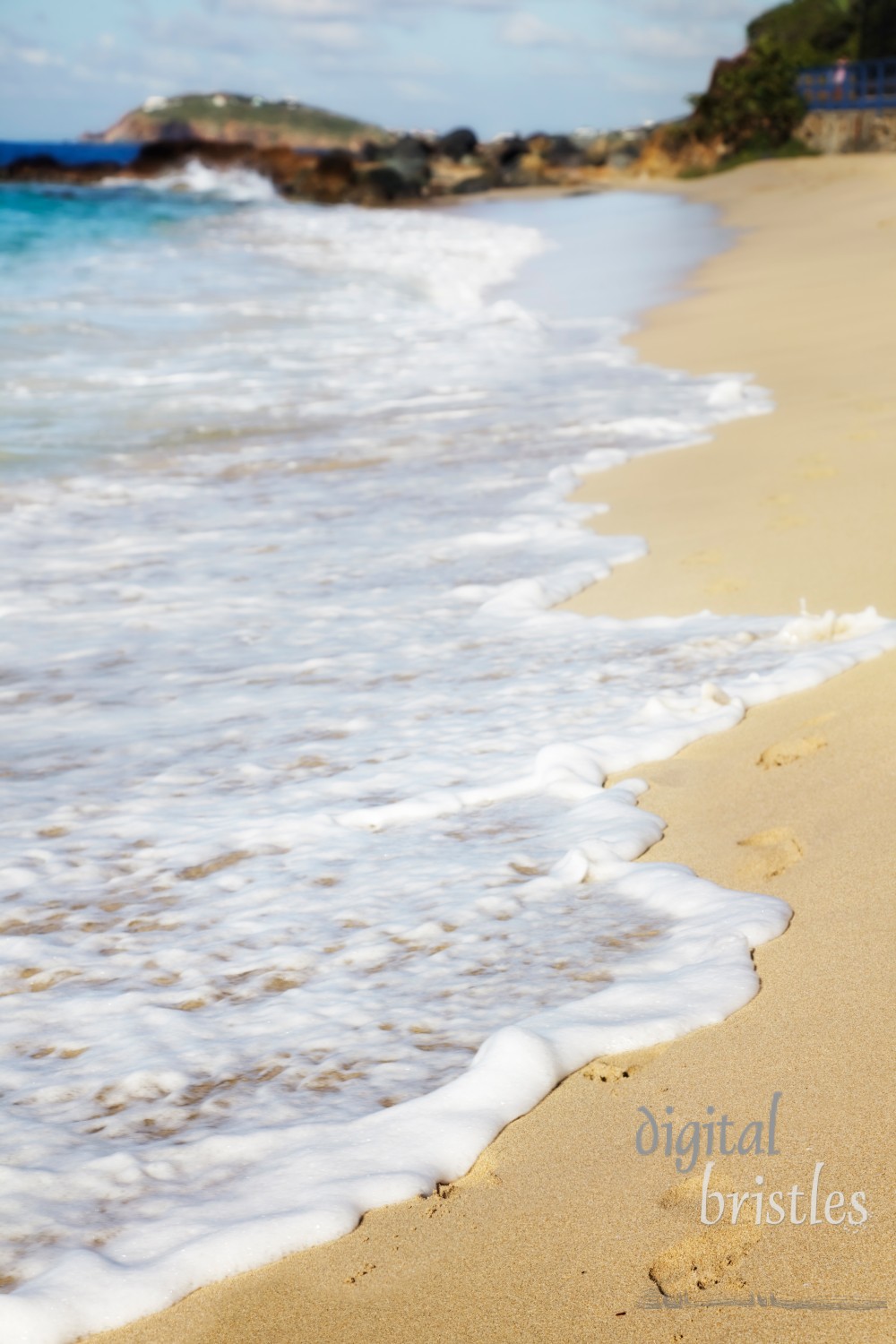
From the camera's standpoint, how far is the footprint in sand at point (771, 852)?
261 cm

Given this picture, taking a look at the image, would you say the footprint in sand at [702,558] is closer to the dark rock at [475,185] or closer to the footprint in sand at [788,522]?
the footprint in sand at [788,522]

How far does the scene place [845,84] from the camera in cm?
3588

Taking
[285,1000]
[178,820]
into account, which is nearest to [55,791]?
[178,820]

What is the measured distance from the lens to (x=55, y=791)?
10.7 feet

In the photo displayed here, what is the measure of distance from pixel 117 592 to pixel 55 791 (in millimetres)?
1714

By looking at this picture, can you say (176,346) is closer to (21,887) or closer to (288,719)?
(288,719)

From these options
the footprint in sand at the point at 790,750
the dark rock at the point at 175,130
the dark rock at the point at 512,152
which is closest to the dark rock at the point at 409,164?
the dark rock at the point at 512,152

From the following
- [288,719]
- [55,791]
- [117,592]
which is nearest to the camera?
[55,791]

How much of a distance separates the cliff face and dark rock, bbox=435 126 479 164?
123ft

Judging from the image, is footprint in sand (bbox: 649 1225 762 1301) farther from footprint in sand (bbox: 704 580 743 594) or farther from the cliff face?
the cliff face

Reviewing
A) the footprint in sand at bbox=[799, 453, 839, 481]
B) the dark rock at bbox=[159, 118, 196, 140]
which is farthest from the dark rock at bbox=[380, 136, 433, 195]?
the dark rock at bbox=[159, 118, 196, 140]

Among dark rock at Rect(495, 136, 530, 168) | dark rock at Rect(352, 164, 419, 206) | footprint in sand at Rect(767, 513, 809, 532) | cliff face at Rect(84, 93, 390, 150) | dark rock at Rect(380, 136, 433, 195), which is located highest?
cliff face at Rect(84, 93, 390, 150)

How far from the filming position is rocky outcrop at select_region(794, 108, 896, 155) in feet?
106

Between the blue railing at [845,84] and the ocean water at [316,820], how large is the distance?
31.3 m
